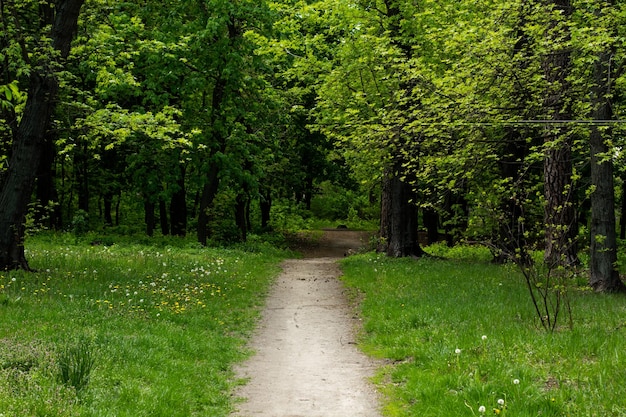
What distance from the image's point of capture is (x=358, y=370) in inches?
323

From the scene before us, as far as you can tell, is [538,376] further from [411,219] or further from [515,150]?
[411,219]

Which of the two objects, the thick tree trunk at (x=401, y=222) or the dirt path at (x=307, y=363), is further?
the thick tree trunk at (x=401, y=222)

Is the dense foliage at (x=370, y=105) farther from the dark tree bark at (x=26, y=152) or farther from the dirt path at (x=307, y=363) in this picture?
the dirt path at (x=307, y=363)

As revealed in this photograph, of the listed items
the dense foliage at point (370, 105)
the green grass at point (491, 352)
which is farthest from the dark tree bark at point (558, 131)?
the green grass at point (491, 352)

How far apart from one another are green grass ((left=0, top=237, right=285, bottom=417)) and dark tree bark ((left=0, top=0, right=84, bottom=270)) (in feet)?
3.09

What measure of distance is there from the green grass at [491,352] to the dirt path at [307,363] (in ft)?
1.23

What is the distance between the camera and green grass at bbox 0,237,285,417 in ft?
19.0

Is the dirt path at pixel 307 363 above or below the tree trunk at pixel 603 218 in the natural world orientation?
below

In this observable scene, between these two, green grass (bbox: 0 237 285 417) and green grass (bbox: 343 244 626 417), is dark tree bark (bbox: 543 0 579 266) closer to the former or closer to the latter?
green grass (bbox: 343 244 626 417)

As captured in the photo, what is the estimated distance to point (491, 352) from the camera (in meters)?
7.29

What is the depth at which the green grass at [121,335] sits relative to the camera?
5785 millimetres

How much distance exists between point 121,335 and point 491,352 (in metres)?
5.42

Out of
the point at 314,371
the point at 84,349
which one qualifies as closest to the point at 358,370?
the point at 314,371

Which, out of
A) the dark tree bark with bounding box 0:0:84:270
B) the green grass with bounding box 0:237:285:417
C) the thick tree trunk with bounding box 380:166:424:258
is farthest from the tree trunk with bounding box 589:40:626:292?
the dark tree bark with bounding box 0:0:84:270
